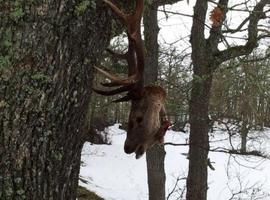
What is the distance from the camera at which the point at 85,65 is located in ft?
8.37

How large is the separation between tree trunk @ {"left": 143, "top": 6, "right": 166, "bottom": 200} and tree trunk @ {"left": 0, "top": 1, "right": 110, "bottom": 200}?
242 inches

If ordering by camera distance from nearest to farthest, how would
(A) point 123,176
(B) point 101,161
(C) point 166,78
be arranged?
Result: (C) point 166,78 < (A) point 123,176 < (B) point 101,161

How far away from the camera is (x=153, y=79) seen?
8.73m

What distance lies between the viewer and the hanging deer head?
2.76m

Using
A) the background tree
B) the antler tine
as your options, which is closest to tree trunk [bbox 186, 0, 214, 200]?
the background tree

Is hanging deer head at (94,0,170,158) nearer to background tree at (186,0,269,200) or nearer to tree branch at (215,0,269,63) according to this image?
tree branch at (215,0,269,63)

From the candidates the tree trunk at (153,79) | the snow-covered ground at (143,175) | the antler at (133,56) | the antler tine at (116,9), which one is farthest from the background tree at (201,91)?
the antler tine at (116,9)

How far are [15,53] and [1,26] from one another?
5.4 inches

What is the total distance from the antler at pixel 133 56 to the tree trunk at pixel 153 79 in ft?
18.9

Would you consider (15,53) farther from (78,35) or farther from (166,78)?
(166,78)

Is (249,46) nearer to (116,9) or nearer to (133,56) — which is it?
(133,56)

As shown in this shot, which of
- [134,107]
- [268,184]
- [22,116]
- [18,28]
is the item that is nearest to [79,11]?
[18,28]

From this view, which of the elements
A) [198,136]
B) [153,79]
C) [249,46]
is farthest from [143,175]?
[153,79]

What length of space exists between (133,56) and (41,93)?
641mm
